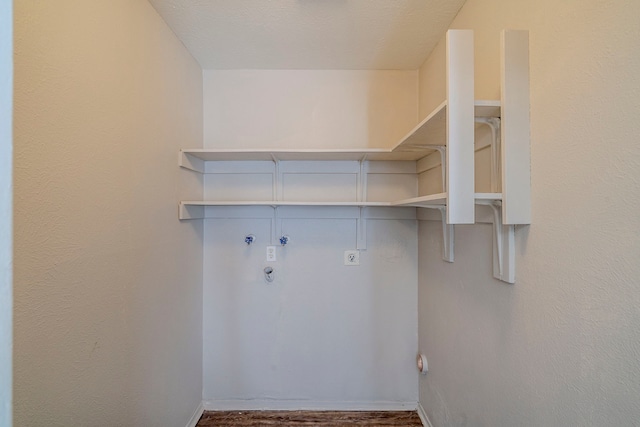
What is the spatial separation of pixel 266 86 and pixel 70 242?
4.89 feet

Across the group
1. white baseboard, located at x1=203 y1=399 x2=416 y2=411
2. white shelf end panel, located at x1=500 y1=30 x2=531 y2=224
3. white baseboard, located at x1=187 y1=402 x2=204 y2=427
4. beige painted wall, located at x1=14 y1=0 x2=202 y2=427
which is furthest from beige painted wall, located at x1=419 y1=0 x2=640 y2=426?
white baseboard, located at x1=187 y1=402 x2=204 y2=427

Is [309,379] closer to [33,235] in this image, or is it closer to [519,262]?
[519,262]

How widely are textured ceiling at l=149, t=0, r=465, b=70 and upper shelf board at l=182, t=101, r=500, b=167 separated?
61 cm

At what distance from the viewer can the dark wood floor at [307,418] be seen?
1.79 metres

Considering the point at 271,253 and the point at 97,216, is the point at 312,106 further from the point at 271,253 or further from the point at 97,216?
the point at 97,216

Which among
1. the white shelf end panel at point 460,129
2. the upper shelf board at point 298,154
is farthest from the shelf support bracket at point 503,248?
the upper shelf board at point 298,154

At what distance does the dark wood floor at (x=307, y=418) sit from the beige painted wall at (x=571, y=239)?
0.85 meters

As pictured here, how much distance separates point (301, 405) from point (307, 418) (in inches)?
3.7

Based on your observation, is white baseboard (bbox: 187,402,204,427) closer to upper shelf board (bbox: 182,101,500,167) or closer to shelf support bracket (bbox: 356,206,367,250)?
shelf support bracket (bbox: 356,206,367,250)

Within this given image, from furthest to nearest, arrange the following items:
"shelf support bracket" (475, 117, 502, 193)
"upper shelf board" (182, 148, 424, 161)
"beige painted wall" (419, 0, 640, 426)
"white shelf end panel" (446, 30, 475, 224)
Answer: "upper shelf board" (182, 148, 424, 161) < "shelf support bracket" (475, 117, 502, 193) < "white shelf end panel" (446, 30, 475, 224) < "beige painted wall" (419, 0, 640, 426)

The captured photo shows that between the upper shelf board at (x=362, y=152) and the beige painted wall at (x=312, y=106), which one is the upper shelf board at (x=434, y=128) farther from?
the beige painted wall at (x=312, y=106)

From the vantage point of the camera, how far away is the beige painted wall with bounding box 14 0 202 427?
0.75m

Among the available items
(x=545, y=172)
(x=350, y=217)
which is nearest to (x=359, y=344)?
(x=350, y=217)

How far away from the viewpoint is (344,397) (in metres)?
1.91
